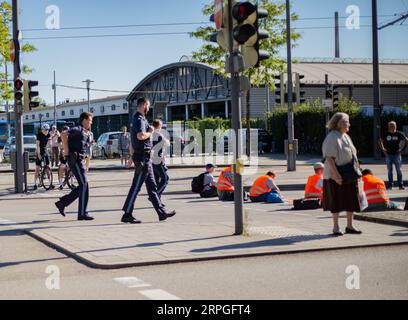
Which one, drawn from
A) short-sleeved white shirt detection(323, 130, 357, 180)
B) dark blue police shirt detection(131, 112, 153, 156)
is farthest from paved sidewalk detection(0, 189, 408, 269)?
dark blue police shirt detection(131, 112, 153, 156)

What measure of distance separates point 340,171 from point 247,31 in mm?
2258

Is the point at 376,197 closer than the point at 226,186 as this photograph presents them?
Yes

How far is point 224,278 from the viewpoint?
690 cm

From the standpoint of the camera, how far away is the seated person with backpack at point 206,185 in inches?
666

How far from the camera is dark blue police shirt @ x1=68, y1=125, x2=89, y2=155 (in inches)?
465

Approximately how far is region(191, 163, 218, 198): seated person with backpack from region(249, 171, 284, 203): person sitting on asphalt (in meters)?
1.48

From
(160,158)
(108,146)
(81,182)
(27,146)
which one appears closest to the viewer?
(81,182)

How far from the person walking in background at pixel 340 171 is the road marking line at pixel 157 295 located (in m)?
3.91

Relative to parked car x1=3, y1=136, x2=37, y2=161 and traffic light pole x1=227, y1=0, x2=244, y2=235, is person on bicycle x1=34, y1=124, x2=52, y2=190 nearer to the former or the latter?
traffic light pole x1=227, y1=0, x2=244, y2=235

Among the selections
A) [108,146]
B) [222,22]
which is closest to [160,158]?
[222,22]

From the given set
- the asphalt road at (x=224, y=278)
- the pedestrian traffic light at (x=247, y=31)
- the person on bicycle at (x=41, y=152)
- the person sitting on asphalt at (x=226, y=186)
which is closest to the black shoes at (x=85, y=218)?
the asphalt road at (x=224, y=278)

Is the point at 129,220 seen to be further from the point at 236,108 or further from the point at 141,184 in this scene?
the point at 236,108
